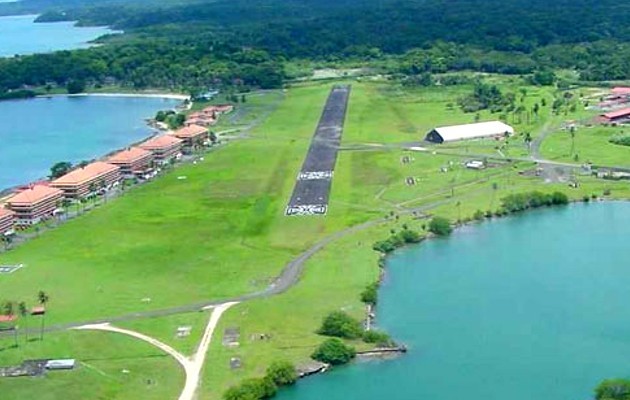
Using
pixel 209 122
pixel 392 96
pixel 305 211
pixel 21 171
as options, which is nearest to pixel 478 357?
pixel 305 211

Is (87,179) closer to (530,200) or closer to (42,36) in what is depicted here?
(530,200)

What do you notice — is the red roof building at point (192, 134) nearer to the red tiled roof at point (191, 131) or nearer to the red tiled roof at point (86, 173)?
the red tiled roof at point (191, 131)

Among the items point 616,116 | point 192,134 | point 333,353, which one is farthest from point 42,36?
point 333,353

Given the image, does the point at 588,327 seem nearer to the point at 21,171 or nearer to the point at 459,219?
the point at 459,219

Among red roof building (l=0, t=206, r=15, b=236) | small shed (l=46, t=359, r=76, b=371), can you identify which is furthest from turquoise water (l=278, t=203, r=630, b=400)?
red roof building (l=0, t=206, r=15, b=236)

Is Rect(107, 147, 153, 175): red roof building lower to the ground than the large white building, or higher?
lower

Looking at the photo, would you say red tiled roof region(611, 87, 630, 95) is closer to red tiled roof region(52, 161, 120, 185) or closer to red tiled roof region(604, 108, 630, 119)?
red tiled roof region(604, 108, 630, 119)
